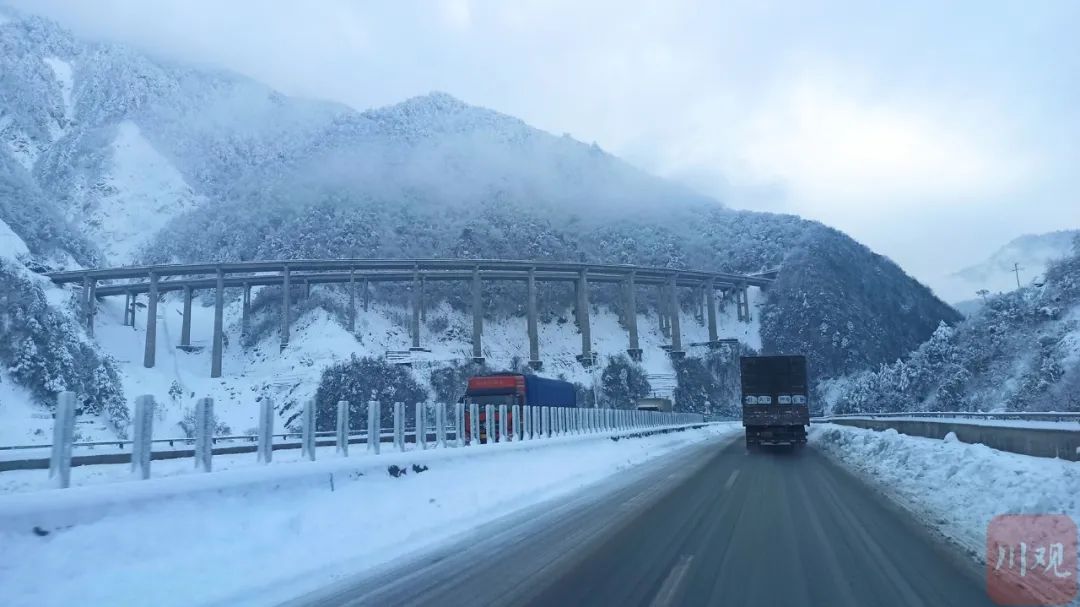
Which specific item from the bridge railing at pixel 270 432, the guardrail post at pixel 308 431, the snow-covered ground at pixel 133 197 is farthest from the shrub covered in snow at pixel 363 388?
the snow-covered ground at pixel 133 197

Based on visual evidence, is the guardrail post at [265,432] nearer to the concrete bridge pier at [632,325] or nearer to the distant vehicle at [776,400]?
the distant vehicle at [776,400]

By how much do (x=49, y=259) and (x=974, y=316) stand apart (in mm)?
121677

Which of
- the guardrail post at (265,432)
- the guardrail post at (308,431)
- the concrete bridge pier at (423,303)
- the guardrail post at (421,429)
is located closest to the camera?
the guardrail post at (265,432)

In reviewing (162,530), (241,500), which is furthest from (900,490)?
(162,530)

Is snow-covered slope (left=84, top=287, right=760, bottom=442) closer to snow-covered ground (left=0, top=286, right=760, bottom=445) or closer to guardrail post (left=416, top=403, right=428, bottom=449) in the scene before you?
snow-covered ground (left=0, top=286, right=760, bottom=445)

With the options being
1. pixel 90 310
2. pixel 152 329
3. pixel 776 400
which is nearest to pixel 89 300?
pixel 90 310

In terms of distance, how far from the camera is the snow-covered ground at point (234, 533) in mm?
5391

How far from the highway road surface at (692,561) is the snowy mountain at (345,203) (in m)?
81.6

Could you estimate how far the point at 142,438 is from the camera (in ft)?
25.2

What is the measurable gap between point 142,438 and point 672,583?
586 cm

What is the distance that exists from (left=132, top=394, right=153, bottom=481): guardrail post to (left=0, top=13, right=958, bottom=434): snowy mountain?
8346 centimetres

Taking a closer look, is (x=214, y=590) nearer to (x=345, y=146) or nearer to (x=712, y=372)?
(x=712, y=372)

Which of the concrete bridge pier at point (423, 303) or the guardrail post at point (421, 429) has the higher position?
the concrete bridge pier at point (423, 303)

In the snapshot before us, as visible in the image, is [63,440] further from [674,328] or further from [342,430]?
[674,328]
